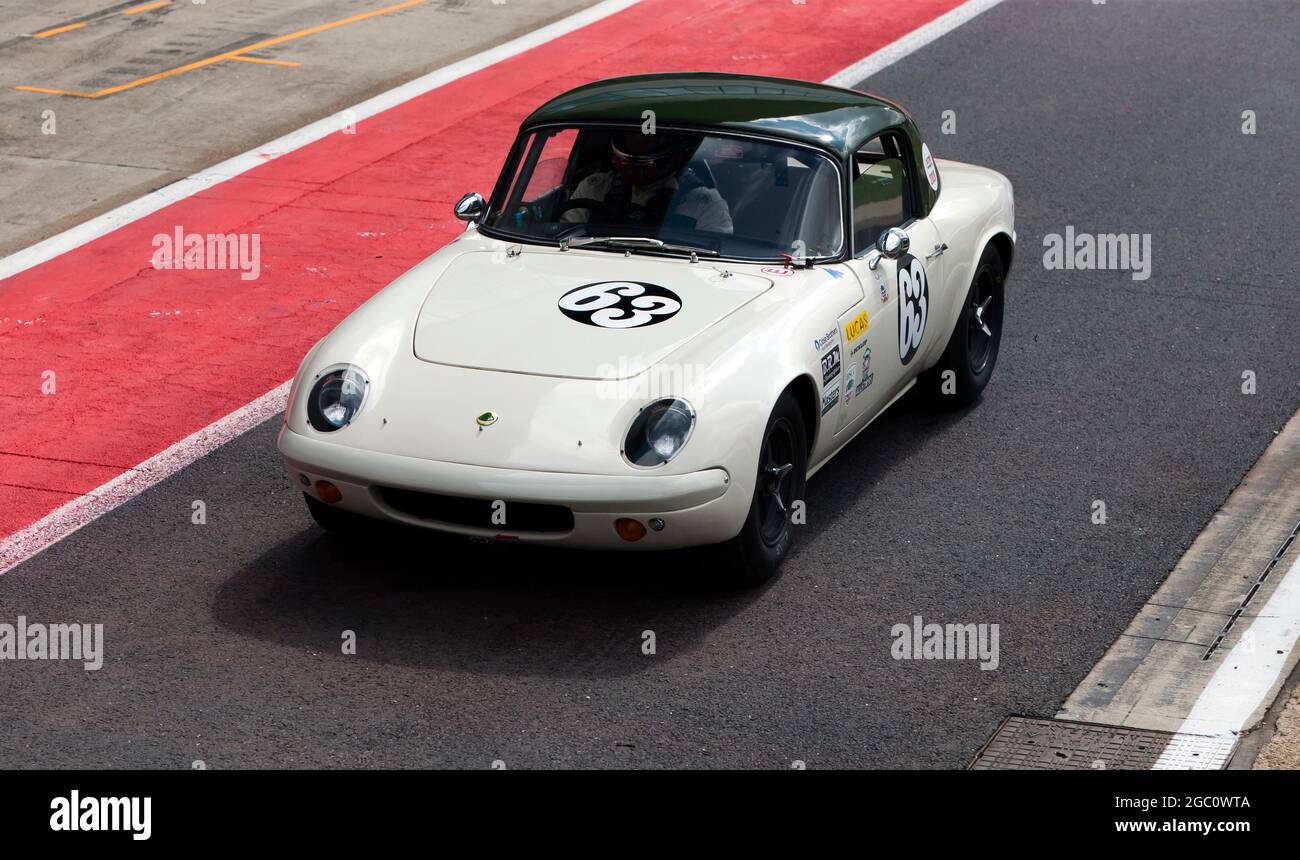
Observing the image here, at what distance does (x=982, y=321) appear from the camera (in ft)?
27.7

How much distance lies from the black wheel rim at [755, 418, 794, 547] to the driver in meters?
1.03

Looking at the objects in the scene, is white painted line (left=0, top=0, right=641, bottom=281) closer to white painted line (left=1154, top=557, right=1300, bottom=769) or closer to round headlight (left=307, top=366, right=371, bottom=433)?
round headlight (left=307, top=366, right=371, bottom=433)

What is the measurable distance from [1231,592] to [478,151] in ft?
24.6

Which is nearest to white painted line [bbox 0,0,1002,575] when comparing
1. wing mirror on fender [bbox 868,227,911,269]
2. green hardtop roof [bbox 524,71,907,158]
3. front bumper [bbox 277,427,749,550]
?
front bumper [bbox 277,427,749,550]

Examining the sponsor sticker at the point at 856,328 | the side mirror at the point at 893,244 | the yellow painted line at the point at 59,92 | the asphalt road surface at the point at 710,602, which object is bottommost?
the yellow painted line at the point at 59,92

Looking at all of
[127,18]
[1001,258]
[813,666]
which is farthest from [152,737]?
[127,18]

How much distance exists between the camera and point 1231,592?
6.57m

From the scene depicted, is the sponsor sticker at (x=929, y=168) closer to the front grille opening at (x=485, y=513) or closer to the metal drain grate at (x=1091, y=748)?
the front grille opening at (x=485, y=513)

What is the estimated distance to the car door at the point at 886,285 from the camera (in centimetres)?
697

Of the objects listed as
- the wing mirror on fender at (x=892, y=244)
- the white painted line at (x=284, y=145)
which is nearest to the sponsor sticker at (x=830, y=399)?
the wing mirror on fender at (x=892, y=244)

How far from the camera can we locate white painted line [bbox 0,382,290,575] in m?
6.88

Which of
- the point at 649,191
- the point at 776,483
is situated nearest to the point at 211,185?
the point at 649,191

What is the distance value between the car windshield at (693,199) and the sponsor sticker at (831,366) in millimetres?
477
